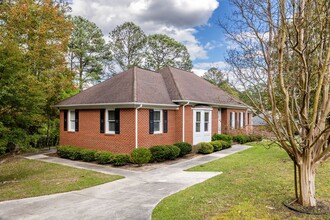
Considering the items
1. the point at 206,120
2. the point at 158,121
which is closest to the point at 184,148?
the point at 158,121

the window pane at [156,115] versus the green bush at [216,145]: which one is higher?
the window pane at [156,115]

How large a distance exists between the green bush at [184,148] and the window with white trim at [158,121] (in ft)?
4.44

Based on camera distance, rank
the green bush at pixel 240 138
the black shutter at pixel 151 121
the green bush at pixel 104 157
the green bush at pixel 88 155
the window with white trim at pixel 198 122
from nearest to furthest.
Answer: the green bush at pixel 104 157, the green bush at pixel 88 155, the black shutter at pixel 151 121, the window with white trim at pixel 198 122, the green bush at pixel 240 138

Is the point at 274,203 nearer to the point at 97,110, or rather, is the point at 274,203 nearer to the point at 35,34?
the point at 97,110

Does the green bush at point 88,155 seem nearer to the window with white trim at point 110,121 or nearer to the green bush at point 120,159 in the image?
the window with white trim at point 110,121

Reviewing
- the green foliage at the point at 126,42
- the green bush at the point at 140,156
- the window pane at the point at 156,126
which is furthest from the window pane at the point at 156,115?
the green foliage at the point at 126,42

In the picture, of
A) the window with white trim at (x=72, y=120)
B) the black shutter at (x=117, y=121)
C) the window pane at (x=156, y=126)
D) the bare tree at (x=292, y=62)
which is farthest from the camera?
the window with white trim at (x=72, y=120)

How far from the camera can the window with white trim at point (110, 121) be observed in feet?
50.4

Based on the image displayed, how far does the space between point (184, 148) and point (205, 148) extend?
203 cm

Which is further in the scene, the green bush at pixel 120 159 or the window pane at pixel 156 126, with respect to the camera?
the window pane at pixel 156 126

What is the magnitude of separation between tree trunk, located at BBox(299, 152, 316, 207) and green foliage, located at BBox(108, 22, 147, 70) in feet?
120

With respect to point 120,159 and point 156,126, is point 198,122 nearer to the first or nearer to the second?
point 156,126

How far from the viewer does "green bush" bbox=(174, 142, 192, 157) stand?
1568 centimetres

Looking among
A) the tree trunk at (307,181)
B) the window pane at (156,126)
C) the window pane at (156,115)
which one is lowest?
the tree trunk at (307,181)
